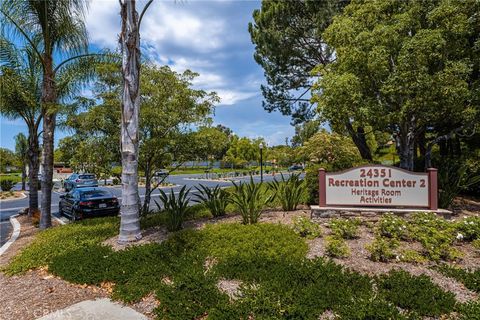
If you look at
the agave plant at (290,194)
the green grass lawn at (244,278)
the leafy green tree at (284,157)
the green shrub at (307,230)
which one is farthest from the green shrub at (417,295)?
the leafy green tree at (284,157)

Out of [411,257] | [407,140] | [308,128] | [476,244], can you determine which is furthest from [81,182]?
[476,244]

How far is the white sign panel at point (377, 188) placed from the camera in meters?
6.46

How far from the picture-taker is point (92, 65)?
9.23 m

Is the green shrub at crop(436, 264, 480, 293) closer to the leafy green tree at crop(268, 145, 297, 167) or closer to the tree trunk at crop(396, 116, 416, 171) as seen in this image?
the tree trunk at crop(396, 116, 416, 171)

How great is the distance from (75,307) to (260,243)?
2.77 m

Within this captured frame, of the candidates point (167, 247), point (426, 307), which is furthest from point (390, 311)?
point (167, 247)

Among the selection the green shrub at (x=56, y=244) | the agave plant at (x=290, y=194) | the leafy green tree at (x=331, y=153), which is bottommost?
the green shrub at (x=56, y=244)

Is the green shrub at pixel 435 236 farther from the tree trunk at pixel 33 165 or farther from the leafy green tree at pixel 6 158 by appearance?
the leafy green tree at pixel 6 158

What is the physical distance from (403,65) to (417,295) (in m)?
6.47

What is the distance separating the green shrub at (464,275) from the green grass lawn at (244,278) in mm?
75

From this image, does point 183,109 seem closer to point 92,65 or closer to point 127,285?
point 92,65

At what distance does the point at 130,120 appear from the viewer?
5910mm

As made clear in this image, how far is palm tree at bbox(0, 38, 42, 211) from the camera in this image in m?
9.34

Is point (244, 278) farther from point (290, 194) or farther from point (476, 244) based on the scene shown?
point (290, 194)
